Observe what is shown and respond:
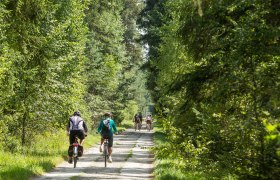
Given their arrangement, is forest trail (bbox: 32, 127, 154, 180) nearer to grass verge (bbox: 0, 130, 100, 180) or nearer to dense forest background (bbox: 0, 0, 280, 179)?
grass verge (bbox: 0, 130, 100, 180)

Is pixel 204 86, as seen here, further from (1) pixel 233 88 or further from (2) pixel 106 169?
(2) pixel 106 169

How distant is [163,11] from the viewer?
136ft

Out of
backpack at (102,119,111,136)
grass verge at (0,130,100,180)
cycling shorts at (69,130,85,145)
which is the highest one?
backpack at (102,119,111,136)

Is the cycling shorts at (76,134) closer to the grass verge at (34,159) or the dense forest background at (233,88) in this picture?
the grass verge at (34,159)

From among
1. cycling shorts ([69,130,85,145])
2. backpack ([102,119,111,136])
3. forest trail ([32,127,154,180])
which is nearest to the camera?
forest trail ([32,127,154,180])

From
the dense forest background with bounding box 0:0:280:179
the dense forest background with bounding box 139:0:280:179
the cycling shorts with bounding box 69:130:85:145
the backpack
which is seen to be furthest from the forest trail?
the dense forest background with bounding box 139:0:280:179

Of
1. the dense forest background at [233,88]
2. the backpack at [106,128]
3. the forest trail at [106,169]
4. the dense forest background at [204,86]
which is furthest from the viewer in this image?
the backpack at [106,128]

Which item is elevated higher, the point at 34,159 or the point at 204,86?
the point at 204,86

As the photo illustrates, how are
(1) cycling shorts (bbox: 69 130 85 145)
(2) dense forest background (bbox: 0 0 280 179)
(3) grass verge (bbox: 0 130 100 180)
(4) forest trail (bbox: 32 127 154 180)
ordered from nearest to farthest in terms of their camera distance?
(2) dense forest background (bbox: 0 0 280 179) → (3) grass verge (bbox: 0 130 100 180) → (4) forest trail (bbox: 32 127 154 180) → (1) cycling shorts (bbox: 69 130 85 145)

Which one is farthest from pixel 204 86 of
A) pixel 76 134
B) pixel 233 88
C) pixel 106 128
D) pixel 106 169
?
pixel 106 128

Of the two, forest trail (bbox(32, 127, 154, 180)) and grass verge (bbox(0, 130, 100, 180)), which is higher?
grass verge (bbox(0, 130, 100, 180))

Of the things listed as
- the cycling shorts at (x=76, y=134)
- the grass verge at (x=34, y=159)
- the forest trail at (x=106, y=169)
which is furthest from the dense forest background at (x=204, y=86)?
the cycling shorts at (x=76, y=134)

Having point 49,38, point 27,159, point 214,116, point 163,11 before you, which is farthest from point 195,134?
point 163,11

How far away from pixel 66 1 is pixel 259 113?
618 inches
